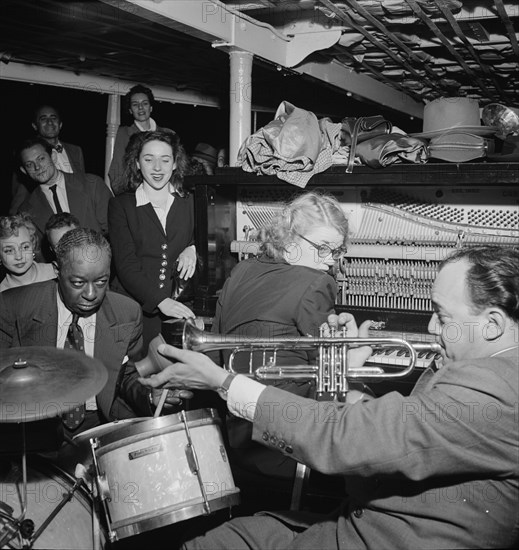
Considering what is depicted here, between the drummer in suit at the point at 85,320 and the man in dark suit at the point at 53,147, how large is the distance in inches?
90.8

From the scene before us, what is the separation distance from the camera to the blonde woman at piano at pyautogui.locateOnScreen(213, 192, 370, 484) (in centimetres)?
322

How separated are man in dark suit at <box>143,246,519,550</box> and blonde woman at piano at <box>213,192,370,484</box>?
951 mm

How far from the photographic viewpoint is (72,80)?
726 cm

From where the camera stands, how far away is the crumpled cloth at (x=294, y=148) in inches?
160

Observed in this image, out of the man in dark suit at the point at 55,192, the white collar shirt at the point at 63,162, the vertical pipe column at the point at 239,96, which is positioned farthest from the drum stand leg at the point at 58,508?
the white collar shirt at the point at 63,162

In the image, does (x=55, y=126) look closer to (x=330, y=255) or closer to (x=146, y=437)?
(x=330, y=255)

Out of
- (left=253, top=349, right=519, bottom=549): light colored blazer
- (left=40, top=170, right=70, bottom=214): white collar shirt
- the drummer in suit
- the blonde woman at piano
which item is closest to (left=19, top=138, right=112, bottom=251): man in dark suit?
(left=40, top=170, right=70, bottom=214): white collar shirt

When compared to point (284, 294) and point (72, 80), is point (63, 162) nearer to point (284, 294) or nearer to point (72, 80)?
point (72, 80)

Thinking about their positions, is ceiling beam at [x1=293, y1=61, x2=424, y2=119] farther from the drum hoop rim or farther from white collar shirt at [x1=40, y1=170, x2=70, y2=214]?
the drum hoop rim

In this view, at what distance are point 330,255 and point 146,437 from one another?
5.07 feet

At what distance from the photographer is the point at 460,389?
6.50 ft

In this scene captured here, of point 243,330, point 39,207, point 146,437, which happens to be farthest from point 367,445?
point 39,207

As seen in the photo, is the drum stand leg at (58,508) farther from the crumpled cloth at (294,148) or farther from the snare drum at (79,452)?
the crumpled cloth at (294,148)

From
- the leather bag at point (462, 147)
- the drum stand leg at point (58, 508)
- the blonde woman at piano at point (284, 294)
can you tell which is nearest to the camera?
the drum stand leg at point (58, 508)
